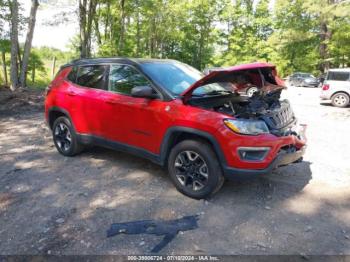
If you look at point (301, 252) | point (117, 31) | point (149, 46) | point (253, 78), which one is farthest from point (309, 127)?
point (149, 46)

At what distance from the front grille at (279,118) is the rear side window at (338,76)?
30.8 feet

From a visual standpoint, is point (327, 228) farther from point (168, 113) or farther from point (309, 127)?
point (309, 127)

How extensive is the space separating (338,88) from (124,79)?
411 inches

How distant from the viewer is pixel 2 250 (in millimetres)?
3031

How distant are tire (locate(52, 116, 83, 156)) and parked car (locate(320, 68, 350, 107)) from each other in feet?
34.2

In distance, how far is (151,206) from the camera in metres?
3.83

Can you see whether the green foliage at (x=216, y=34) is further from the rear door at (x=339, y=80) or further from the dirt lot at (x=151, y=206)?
the dirt lot at (x=151, y=206)

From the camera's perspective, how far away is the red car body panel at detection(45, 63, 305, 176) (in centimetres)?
354

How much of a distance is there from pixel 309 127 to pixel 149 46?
25139 millimetres

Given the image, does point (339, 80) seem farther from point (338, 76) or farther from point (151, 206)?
point (151, 206)

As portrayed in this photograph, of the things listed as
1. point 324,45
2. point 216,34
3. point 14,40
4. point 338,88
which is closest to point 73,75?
point 14,40

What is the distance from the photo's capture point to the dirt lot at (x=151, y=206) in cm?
309

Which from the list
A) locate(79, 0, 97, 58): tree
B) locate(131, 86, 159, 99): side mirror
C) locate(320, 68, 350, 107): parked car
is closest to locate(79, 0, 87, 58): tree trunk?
locate(79, 0, 97, 58): tree

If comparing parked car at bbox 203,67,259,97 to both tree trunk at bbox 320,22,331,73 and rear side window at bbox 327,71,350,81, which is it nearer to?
rear side window at bbox 327,71,350,81
